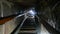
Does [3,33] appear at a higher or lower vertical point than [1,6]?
lower

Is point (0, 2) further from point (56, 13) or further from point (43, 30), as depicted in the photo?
point (43, 30)

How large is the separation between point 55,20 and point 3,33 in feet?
8.96

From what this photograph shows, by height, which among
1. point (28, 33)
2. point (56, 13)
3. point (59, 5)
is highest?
point (59, 5)

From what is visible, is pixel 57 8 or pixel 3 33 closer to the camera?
pixel 3 33

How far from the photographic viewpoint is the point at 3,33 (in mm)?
2545

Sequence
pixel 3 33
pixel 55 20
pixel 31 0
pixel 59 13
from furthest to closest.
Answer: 1. pixel 31 0
2. pixel 55 20
3. pixel 59 13
4. pixel 3 33

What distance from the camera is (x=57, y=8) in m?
4.70

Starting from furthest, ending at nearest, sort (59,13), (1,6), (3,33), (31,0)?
(31,0)
(1,6)
(59,13)
(3,33)

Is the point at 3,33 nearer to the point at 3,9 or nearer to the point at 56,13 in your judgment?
the point at 56,13

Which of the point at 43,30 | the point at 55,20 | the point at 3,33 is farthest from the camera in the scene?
the point at 55,20

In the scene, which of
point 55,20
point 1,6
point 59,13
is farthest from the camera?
point 1,6

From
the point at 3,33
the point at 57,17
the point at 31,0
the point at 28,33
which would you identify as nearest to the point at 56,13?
the point at 57,17

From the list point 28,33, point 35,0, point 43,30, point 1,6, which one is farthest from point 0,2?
point 35,0

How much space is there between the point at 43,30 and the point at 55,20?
4.90ft
